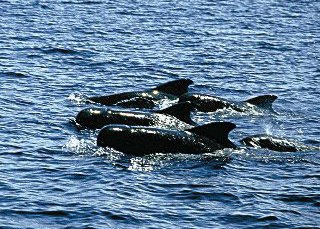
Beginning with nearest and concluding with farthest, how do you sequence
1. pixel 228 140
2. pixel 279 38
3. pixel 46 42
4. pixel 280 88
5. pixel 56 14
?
pixel 228 140
pixel 280 88
pixel 46 42
pixel 279 38
pixel 56 14

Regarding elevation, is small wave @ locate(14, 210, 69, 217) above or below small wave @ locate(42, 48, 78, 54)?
above

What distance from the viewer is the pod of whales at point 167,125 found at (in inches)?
832

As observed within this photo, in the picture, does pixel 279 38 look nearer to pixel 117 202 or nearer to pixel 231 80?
pixel 231 80

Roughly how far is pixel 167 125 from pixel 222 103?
404 centimetres

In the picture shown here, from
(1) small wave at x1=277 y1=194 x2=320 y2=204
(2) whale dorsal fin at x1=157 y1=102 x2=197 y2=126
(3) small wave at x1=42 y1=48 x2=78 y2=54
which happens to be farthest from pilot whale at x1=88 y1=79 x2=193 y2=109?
(1) small wave at x1=277 y1=194 x2=320 y2=204

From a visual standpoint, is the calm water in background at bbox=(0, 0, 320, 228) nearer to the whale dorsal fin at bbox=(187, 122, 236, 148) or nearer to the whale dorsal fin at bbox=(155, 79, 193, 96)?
the whale dorsal fin at bbox=(187, 122, 236, 148)

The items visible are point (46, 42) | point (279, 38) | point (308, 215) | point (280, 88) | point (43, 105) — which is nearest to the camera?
point (308, 215)

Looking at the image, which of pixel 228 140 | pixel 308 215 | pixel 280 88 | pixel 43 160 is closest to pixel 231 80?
pixel 280 88

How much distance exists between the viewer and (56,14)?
4547 centimetres

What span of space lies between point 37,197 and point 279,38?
24875 millimetres

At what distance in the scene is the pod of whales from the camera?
69.4 ft

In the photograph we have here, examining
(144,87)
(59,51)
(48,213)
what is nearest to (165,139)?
(48,213)

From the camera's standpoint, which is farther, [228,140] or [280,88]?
[280,88]

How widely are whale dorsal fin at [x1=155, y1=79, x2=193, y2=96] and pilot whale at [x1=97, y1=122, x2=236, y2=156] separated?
21.0ft
